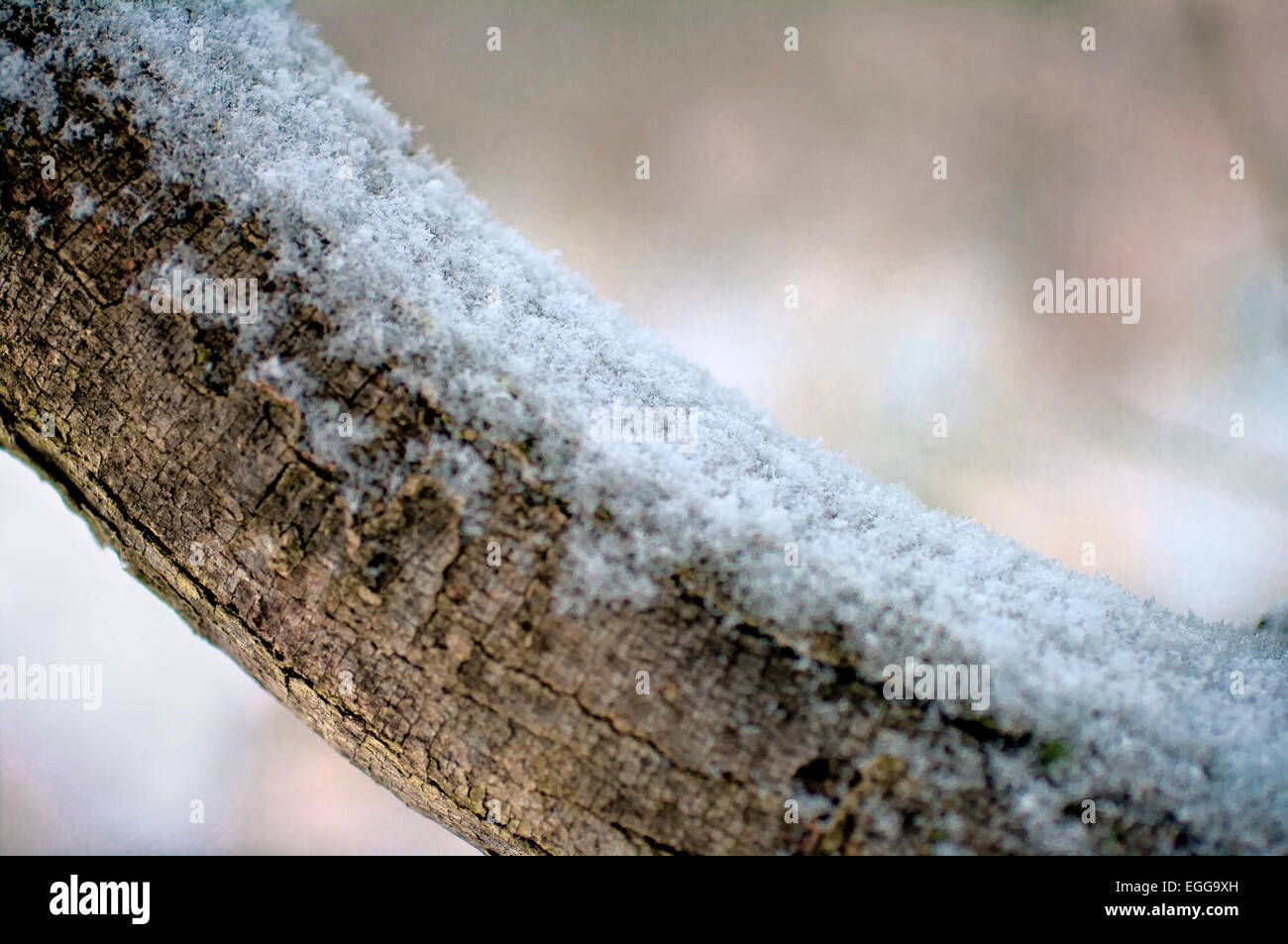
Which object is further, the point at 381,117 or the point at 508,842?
the point at 381,117

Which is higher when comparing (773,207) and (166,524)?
(773,207)

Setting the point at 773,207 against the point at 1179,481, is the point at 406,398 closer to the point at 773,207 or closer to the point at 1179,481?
the point at 773,207

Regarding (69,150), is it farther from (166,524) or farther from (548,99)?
(548,99)

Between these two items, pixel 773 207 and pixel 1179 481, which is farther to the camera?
pixel 773 207
